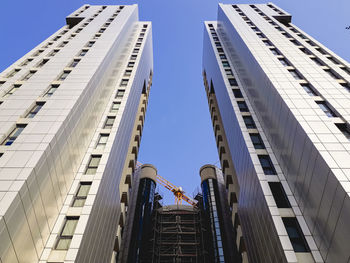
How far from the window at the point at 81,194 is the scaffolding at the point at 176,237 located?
32972mm

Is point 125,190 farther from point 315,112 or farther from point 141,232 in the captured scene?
point 315,112

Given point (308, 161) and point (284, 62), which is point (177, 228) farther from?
point (308, 161)

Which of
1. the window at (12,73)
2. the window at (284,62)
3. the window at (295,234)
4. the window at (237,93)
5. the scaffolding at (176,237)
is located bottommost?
the scaffolding at (176,237)

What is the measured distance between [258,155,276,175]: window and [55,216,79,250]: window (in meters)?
19.9

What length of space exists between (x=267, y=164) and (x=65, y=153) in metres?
21.4

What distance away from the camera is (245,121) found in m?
36.6

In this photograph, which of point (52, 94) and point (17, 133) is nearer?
point (17, 133)

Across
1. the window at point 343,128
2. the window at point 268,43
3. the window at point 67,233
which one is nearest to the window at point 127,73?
the window at point 268,43

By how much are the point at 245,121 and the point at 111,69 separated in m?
23.2

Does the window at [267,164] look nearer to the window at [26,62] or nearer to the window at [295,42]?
the window at [295,42]

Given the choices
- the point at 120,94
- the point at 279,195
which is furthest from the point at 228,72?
the point at 279,195

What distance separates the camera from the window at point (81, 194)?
2477 centimetres

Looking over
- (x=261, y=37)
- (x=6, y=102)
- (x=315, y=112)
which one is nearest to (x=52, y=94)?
(x=6, y=102)

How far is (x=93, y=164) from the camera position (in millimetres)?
29469
